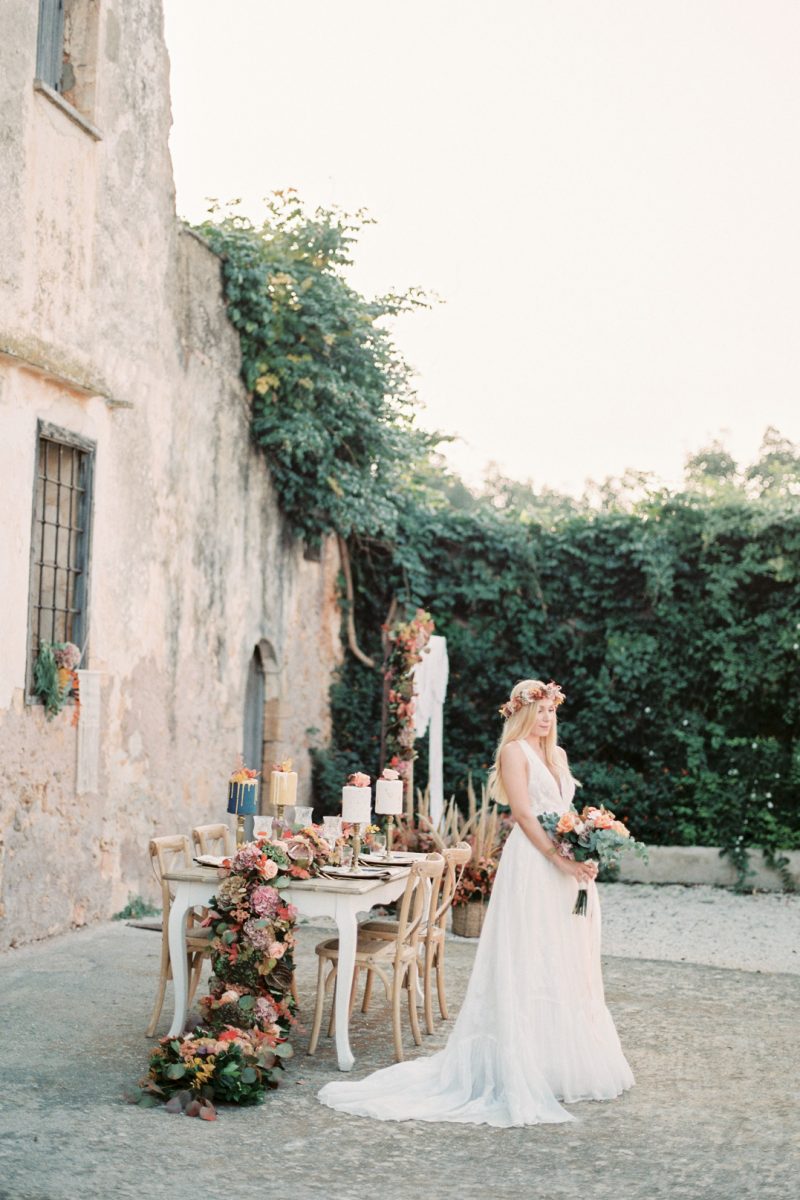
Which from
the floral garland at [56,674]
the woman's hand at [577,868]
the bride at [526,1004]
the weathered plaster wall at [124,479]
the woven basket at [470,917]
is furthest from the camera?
the woven basket at [470,917]

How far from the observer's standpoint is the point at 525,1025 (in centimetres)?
500

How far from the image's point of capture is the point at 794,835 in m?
11.2

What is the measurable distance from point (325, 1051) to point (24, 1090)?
137 cm

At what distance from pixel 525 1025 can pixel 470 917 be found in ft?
12.3

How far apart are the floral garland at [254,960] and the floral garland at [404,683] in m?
5.07

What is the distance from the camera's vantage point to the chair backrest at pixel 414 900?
546cm

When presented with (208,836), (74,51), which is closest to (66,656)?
(208,836)

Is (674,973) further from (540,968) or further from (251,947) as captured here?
(251,947)

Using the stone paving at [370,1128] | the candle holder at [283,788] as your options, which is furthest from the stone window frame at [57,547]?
the candle holder at [283,788]

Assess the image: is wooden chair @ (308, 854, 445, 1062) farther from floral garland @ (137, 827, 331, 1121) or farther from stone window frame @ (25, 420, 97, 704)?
stone window frame @ (25, 420, 97, 704)

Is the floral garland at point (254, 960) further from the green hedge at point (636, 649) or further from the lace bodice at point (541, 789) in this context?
the green hedge at point (636, 649)

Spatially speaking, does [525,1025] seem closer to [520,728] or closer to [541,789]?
[541,789]

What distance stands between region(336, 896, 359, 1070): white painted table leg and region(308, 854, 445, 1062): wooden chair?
42 mm

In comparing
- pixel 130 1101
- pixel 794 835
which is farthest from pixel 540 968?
pixel 794 835
